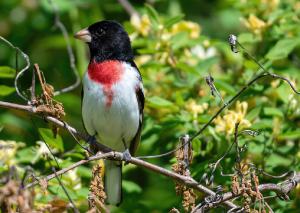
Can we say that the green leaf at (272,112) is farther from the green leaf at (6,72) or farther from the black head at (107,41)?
the green leaf at (6,72)

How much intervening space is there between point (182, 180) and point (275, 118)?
1498mm

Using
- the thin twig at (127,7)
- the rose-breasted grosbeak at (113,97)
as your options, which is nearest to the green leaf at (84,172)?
the rose-breasted grosbeak at (113,97)

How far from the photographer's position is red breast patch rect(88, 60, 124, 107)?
4.55 metres

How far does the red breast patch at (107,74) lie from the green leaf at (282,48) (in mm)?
949

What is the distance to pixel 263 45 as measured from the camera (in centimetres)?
502

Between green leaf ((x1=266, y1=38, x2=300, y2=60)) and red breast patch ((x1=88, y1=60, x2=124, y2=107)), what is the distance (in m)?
0.95

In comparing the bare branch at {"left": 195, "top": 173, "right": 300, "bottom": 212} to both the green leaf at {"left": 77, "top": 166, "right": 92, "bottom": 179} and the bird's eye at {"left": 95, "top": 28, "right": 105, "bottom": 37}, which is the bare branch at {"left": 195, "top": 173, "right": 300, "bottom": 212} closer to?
the green leaf at {"left": 77, "top": 166, "right": 92, "bottom": 179}

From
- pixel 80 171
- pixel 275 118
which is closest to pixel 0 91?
pixel 80 171

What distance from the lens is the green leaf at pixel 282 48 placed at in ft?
14.7

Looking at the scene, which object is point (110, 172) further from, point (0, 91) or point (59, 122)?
point (59, 122)

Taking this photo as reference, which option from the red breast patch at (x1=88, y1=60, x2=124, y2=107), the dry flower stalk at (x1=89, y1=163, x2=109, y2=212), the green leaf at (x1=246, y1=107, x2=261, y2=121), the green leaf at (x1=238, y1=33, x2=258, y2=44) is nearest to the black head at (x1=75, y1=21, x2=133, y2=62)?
the red breast patch at (x1=88, y1=60, x2=124, y2=107)

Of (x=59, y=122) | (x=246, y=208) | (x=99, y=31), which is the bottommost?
(x=246, y=208)

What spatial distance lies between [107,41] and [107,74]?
0.44 m

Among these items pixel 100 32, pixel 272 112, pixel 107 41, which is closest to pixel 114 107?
pixel 107 41
